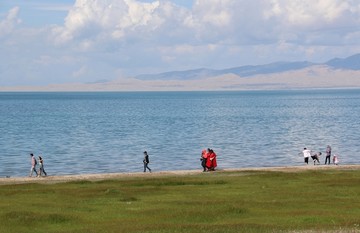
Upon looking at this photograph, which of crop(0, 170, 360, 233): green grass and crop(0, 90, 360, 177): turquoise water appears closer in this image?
crop(0, 170, 360, 233): green grass

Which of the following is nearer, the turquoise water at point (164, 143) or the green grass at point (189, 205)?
the green grass at point (189, 205)

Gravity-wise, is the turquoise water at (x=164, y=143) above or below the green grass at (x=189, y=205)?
below

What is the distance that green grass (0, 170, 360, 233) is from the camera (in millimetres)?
29250

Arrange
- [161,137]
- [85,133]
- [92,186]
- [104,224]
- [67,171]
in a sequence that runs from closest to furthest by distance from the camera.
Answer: [104,224] → [92,186] → [67,171] → [161,137] → [85,133]

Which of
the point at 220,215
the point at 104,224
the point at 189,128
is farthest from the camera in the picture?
the point at 189,128

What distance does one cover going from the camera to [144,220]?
1232 inches

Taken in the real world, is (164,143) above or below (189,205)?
below

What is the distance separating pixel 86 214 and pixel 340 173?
2696 centimetres

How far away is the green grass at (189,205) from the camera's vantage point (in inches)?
1152

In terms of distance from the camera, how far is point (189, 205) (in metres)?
36.0

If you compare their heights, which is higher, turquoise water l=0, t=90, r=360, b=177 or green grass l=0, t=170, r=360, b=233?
green grass l=0, t=170, r=360, b=233

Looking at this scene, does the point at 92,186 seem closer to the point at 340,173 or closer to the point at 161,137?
the point at 340,173

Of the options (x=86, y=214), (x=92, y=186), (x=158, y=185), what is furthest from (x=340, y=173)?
(x=86, y=214)

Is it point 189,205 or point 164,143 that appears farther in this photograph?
point 164,143
